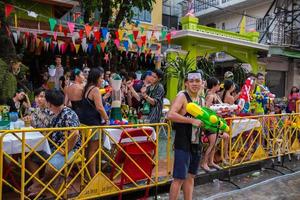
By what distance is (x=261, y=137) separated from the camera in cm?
597

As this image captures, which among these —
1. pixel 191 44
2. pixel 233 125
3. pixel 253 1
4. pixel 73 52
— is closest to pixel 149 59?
pixel 191 44

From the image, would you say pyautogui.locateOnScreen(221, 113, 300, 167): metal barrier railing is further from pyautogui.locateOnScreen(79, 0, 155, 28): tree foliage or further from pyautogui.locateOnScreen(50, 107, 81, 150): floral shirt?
pyautogui.locateOnScreen(79, 0, 155, 28): tree foliage

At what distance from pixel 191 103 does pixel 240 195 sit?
2.16m

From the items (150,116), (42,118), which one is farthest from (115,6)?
(42,118)

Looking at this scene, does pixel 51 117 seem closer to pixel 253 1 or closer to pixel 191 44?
pixel 191 44

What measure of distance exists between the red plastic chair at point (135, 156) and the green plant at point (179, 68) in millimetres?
6485

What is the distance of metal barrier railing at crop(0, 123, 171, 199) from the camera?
3.57 metres

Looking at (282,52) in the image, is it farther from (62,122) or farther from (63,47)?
(62,122)

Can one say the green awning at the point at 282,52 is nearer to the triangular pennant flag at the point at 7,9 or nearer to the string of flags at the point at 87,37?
the string of flags at the point at 87,37

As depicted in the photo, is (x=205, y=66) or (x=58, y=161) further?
(x=205, y=66)

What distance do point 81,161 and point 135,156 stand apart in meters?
0.70

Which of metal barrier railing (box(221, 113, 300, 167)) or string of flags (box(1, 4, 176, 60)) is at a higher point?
Result: string of flags (box(1, 4, 176, 60))

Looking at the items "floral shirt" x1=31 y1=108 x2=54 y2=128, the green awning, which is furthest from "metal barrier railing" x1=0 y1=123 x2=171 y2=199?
the green awning

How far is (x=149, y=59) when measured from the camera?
13.6m
